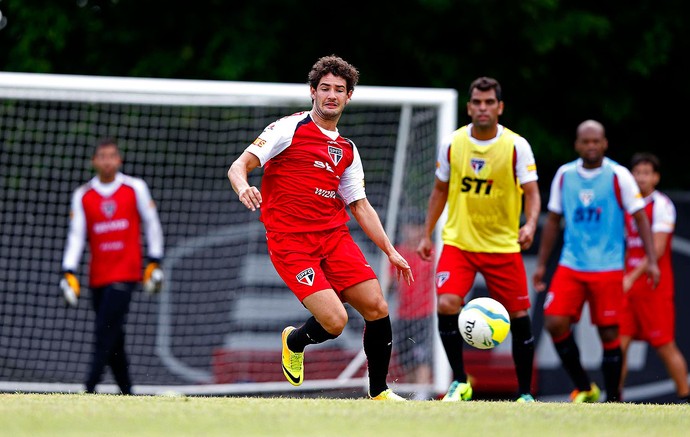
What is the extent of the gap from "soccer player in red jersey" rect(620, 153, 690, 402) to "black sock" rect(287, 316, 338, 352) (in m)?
4.43

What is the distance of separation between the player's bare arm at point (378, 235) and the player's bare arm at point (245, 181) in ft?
2.55

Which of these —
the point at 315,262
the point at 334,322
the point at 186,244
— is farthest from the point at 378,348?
the point at 186,244

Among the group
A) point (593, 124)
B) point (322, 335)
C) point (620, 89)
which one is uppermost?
point (620, 89)

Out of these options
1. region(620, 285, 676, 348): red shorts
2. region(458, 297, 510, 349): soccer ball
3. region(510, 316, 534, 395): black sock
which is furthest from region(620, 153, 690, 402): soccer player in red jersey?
region(458, 297, 510, 349): soccer ball

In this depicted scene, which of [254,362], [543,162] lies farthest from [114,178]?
[543,162]

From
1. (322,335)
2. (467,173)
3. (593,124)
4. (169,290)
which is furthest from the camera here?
(169,290)

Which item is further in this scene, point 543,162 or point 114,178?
point 543,162

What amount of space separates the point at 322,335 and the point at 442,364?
358 cm

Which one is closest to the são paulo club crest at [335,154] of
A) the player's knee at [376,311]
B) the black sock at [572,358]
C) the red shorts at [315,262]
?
the red shorts at [315,262]

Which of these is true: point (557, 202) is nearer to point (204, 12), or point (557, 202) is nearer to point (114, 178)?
point (114, 178)

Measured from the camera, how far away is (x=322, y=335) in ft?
24.1

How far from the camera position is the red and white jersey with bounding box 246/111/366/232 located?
7.25 meters

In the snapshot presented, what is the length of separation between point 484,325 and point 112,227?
3.89m

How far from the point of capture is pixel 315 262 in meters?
7.20
